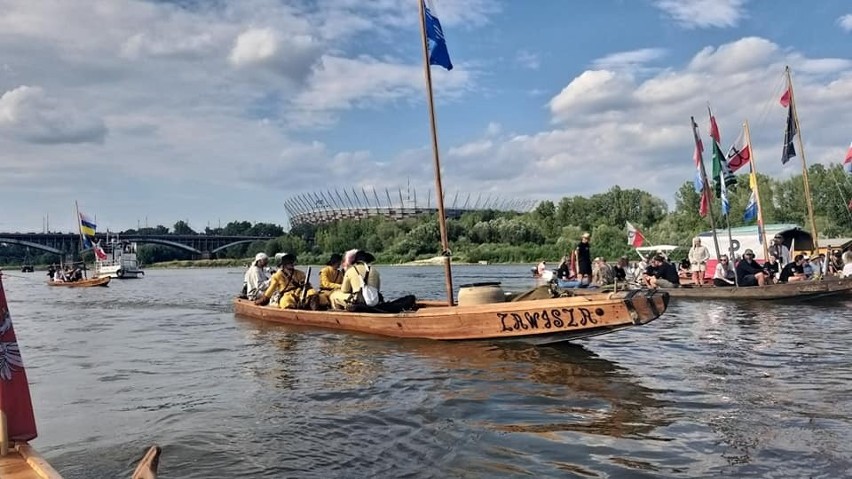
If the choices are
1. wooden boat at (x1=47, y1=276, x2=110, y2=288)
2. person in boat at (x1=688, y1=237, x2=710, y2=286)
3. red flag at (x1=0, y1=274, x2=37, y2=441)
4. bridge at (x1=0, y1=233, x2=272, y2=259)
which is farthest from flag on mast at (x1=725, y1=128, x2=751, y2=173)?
bridge at (x1=0, y1=233, x2=272, y2=259)

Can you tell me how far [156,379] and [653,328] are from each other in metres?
11.5

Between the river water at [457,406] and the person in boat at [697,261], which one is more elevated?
the person in boat at [697,261]

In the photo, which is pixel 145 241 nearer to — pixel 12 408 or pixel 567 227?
pixel 567 227

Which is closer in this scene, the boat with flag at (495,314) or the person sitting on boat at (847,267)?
the boat with flag at (495,314)

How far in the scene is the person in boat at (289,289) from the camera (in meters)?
17.3

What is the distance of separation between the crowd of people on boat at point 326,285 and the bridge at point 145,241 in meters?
89.3

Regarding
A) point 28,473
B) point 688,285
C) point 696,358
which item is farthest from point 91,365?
point 688,285

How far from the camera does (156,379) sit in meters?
11.3

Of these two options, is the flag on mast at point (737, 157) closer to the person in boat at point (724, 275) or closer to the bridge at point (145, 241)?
the person in boat at point (724, 275)

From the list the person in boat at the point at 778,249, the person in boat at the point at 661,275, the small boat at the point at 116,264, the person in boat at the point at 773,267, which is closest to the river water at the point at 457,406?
the person in boat at the point at 661,275

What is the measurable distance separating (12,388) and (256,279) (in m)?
17.5

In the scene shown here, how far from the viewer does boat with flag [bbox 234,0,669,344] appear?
10.6 m

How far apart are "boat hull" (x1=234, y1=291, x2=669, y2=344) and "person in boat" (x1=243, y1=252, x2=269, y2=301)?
8156mm

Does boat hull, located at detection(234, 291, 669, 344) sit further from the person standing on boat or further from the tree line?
the tree line
